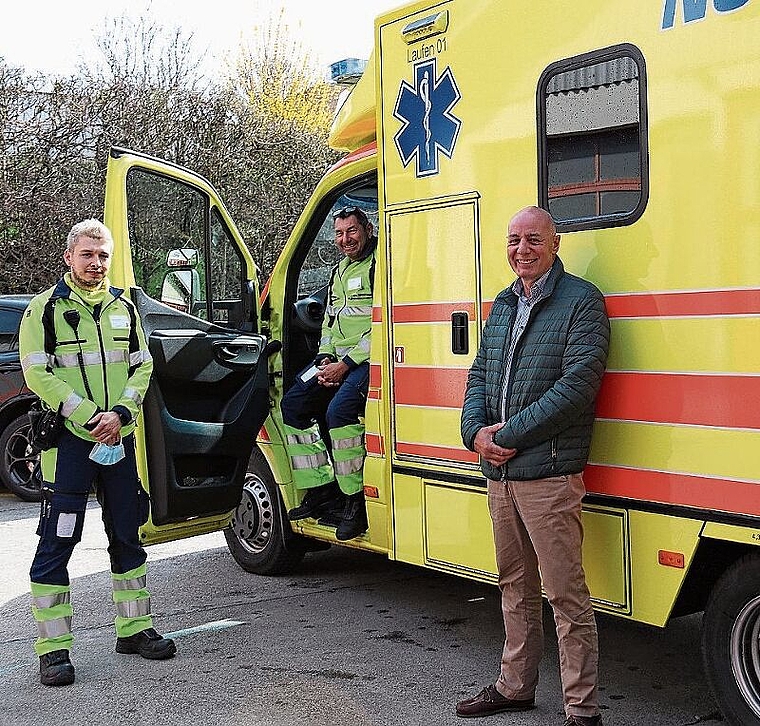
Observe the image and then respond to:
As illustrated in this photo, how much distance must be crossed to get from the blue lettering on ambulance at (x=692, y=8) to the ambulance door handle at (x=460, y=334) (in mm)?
1418

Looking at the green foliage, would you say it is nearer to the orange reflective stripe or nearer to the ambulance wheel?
the ambulance wheel

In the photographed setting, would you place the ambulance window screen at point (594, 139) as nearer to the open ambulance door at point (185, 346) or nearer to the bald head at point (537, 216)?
the bald head at point (537, 216)

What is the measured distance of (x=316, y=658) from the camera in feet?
15.9

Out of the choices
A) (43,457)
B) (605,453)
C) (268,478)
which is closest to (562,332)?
(605,453)

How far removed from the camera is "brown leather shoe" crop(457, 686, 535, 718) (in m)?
4.09

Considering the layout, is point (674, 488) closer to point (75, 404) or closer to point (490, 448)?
point (490, 448)

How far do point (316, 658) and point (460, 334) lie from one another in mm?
1581

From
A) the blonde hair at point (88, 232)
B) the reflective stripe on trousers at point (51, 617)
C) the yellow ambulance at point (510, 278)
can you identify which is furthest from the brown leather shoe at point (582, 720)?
the blonde hair at point (88, 232)

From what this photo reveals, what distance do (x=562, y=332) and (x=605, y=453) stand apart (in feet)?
1.55

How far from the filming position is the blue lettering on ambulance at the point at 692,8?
3467 mm

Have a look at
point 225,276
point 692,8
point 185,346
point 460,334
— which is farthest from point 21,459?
point 692,8

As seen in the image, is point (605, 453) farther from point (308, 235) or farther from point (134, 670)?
point (308, 235)

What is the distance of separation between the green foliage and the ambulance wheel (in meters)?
8.65

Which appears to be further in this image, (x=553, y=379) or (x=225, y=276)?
(x=225, y=276)
